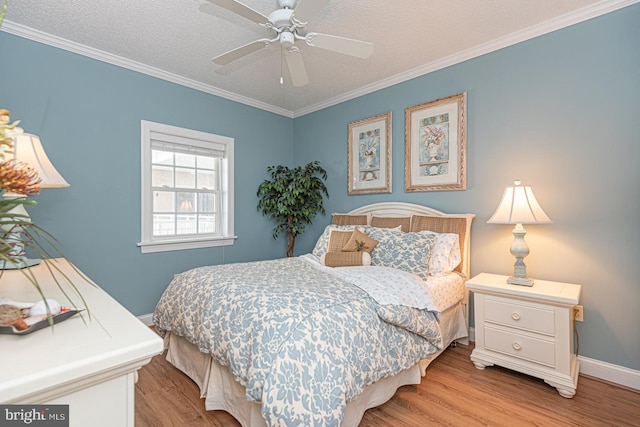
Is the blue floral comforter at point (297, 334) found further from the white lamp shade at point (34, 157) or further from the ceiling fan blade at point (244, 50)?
the ceiling fan blade at point (244, 50)

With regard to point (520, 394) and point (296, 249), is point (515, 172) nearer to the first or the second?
point (520, 394)

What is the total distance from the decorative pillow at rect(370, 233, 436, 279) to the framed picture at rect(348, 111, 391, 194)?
2.91ft

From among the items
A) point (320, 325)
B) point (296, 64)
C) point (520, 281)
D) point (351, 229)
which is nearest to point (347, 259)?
point (351, 229)

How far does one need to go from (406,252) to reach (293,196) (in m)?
1.81

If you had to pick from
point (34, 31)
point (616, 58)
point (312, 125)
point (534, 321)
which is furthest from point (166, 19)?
point (534, 321)

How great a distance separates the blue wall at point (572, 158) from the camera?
7.00 feet

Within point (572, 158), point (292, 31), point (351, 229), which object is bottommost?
point (351, 229)

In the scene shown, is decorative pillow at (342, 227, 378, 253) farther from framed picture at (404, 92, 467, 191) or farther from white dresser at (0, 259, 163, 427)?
white dresser at (0, 259, 163, 427)

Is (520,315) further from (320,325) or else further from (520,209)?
(320,325)

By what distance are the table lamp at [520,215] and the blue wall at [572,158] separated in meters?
0.29

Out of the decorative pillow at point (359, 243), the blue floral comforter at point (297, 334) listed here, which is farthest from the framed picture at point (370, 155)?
the blue floral comforter at point (297, 334)

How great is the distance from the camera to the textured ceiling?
223cm

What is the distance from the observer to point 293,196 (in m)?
3.95

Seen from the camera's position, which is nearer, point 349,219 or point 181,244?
point 181,244
